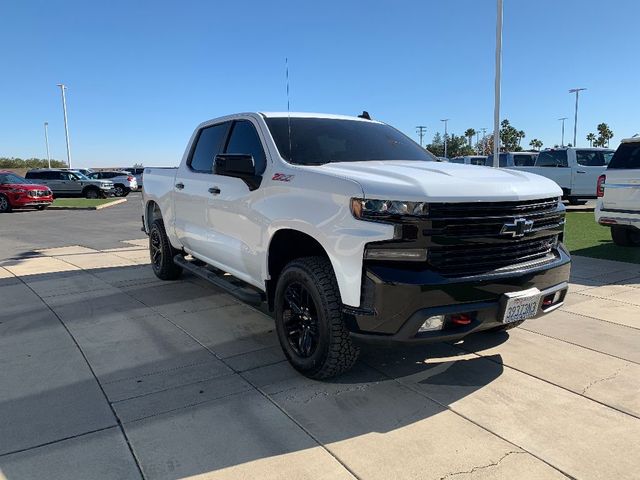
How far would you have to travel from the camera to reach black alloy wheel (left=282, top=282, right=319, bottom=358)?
3537mm

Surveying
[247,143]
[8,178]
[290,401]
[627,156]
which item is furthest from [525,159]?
[8,178]

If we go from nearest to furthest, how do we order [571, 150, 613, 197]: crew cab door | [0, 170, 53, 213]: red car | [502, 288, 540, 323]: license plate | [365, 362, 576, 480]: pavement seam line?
1. [365, 362, 576, 480]: pavement seam line
2. [502, 288, 540, 323]: license plate
3. [571, 150, 613, 197]: crew cab door
4. [0, 170, 53, 213]: red car

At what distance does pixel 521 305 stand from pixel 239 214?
2.32 metres

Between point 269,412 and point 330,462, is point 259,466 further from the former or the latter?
point 269,412

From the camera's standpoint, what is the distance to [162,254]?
663 centimetres

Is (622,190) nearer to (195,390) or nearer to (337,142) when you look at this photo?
(337,142)

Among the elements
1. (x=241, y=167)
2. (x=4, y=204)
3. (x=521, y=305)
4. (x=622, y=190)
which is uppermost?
(x=241, y=167)

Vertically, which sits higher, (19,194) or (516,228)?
(516,228)

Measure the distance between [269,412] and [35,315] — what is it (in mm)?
3418

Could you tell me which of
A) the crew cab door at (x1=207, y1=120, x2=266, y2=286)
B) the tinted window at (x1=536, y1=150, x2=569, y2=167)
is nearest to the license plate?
the crew cab door at (x1=207, y1=120, x2=266, y2=286)

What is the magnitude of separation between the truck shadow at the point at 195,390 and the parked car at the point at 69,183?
25.6 metres

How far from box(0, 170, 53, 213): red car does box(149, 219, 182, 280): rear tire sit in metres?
16.5

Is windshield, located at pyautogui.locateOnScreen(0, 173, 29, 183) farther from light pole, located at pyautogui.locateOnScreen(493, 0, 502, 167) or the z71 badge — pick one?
the z71 badge

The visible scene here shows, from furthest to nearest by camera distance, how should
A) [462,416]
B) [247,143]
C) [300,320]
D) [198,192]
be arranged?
[198,192]
[247,143]
[300,320]
[462,416]
